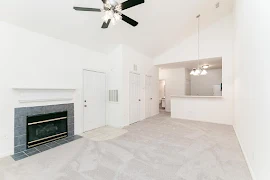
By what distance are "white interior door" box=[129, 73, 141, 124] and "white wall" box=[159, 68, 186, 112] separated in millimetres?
3136

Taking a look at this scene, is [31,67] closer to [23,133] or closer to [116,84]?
[23,133]

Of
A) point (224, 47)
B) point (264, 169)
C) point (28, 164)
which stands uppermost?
point (224, 47)

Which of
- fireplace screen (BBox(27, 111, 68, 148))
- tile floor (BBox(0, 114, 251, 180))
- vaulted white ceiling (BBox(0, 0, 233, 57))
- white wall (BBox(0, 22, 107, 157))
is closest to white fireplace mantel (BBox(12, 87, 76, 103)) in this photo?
white wall (BBox(0, 22, 107, 157))

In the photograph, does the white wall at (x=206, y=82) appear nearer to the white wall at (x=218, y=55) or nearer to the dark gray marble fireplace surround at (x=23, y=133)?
the white wall at (x=218, y=55)

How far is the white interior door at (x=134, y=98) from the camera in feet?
17.4

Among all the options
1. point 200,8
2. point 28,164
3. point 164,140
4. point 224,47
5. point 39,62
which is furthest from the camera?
point 224,47

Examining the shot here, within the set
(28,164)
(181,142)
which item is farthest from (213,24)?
(28,164)

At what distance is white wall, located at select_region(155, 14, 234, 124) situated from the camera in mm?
5055

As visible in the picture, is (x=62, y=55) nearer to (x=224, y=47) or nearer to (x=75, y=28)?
(x=75, y=28)

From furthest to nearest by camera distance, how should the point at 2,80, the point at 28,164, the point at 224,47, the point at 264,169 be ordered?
1. the point at 224,47
2. the point at 2,80
3. the point at 28,164
4. the point at 264,169

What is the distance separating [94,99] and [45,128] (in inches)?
65.4

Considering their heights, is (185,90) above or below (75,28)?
below

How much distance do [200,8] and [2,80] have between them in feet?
18.6

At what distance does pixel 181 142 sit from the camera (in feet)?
11.2
